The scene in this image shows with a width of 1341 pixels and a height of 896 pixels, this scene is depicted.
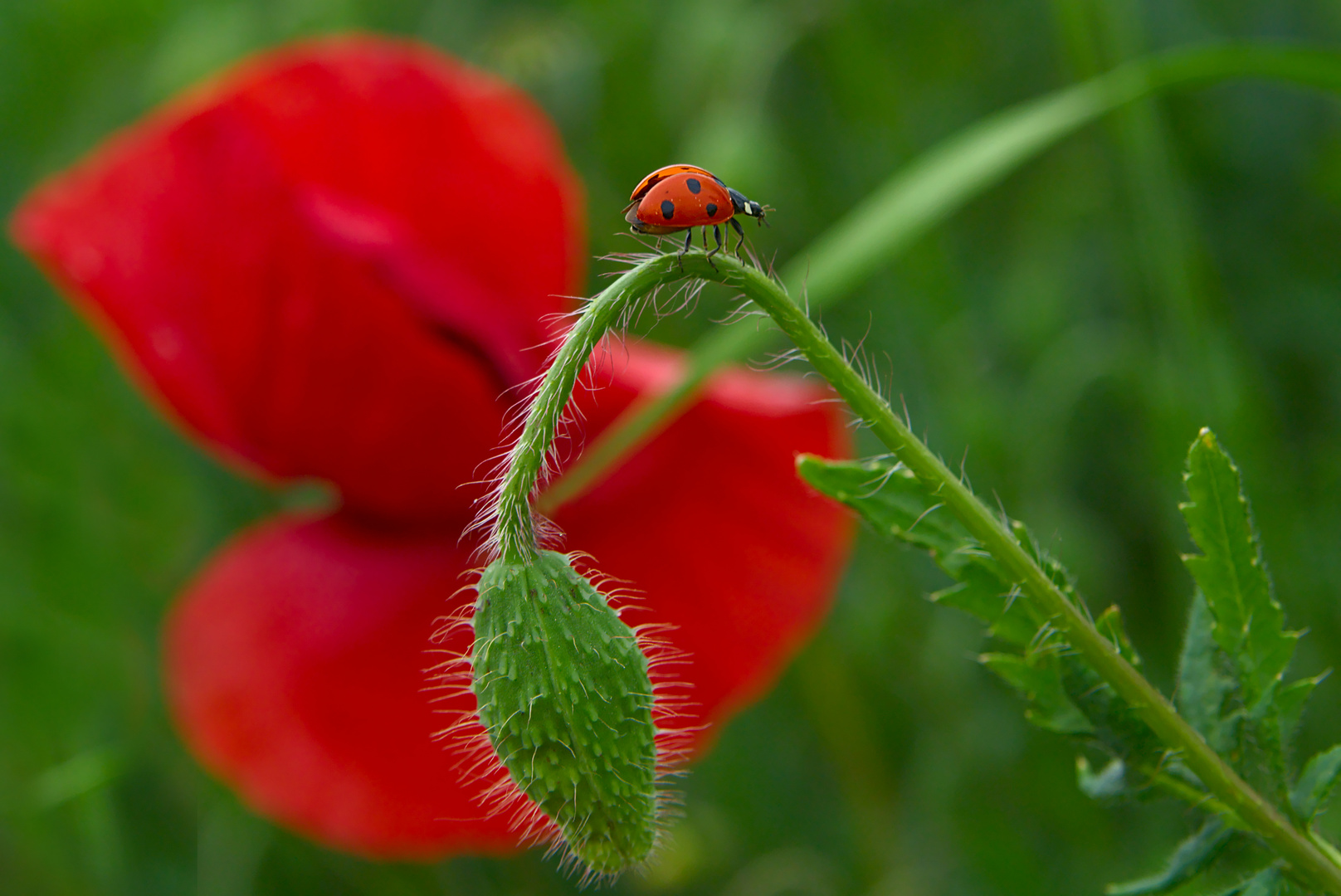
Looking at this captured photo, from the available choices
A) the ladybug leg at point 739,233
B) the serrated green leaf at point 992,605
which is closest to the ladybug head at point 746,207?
the ladybug leg at point 739,233

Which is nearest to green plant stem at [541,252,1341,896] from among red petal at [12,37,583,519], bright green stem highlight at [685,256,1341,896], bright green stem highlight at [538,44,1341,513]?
bright green stem highlight at [685,256,1341,896]

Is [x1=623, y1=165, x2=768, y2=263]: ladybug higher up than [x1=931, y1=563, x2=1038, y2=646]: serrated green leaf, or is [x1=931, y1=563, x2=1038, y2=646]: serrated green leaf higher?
[x1=623, y1=165, x2=768, y2=263]: ladybug

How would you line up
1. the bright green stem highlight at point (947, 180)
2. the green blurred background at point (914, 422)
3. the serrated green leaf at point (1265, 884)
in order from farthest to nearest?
1. the green blurred background at point (914, 422)
2. the bright green stem highlight at point (947, 180)
3. the serrated green leaf at point (1265, 884)

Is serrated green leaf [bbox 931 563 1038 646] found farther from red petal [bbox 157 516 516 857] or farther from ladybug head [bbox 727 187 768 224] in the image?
red petal [bbox 157 516 516 857]

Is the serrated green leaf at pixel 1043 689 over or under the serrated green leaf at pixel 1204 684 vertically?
under

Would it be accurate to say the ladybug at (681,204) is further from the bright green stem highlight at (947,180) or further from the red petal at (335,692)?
the red petal at (335,692)

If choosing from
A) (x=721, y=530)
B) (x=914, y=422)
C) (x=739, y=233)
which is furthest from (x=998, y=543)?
(x=914, y=422)

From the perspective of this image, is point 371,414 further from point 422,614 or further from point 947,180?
point 947,180
